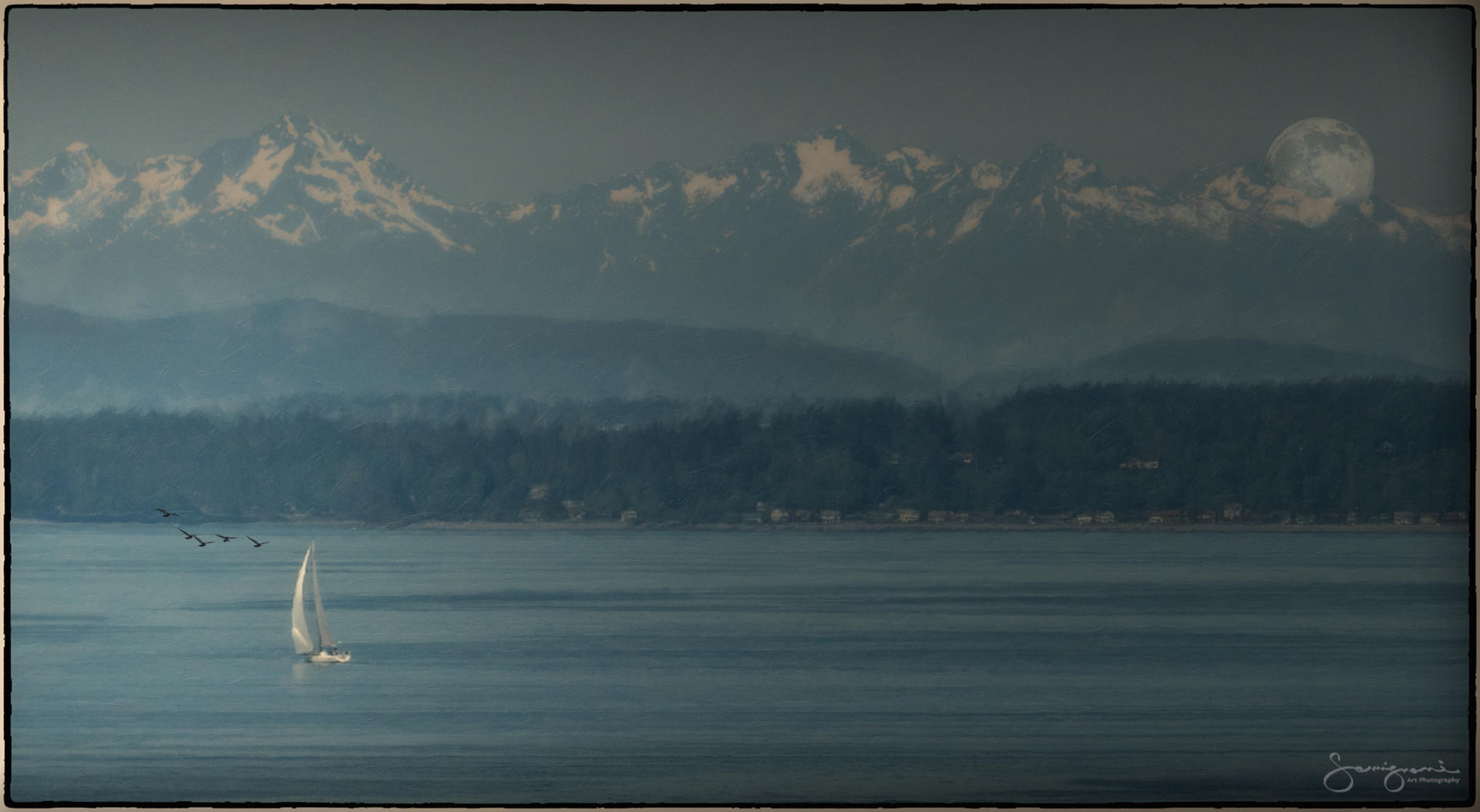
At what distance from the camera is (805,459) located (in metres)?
2.83

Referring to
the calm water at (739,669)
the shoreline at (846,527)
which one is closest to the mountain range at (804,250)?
the shoreline at (846,527)

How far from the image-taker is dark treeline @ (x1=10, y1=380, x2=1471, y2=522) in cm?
280

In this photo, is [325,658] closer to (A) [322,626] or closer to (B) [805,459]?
(A) [322,626]

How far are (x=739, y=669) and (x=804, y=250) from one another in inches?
37.1

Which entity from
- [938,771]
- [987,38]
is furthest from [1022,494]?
[987,38]

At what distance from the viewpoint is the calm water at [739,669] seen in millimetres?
2799

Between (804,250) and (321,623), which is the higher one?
(804,250)

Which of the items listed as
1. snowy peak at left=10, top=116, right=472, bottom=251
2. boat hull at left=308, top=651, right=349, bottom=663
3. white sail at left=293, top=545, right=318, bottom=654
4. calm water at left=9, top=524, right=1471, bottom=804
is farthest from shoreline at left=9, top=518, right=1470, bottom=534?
snowy peak at left=10, top=116, right=472, bottom=251

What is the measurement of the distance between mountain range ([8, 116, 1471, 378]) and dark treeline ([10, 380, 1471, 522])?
139 mm

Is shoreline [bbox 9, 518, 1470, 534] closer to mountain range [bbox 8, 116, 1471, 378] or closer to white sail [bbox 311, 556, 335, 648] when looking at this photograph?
white sail [bbox 311, 556, 335, 648]

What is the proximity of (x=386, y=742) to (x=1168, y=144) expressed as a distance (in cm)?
218

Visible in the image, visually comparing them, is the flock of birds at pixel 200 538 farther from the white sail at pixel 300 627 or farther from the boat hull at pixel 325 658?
the boat hull at pixel 325 658

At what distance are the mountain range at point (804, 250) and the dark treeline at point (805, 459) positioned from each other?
0.14m

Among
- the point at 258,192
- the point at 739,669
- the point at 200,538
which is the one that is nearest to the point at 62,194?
the point at 258,192
